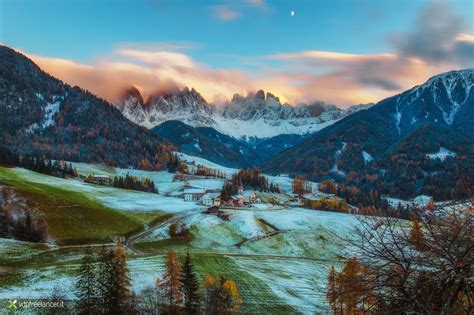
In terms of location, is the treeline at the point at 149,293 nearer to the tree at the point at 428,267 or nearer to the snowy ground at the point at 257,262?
the snowy ground at the point at 257,262

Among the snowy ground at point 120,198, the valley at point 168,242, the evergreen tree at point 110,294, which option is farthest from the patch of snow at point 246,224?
the evergreen tree at point 110,294

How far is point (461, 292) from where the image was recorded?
31.7ft

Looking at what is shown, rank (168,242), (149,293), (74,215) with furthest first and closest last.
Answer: (74,215)
(168,242)
(149,293)

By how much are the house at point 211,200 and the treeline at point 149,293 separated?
4081 inches

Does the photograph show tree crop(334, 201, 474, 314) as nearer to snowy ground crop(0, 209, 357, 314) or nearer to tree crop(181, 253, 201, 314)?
snowy ground crop(0, 209, 357, 314)

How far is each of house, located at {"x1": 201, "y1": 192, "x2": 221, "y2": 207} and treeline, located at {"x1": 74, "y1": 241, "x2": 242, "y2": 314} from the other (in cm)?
10365

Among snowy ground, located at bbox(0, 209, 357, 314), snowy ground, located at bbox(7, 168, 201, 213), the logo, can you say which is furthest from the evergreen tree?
snowy ground, located at bbox(7, 168, 201, 213)

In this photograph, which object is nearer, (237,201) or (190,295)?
(190,295)

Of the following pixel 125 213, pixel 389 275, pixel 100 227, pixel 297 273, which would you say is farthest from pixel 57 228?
pixel 389 275

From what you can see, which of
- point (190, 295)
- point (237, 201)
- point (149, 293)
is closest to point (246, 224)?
point (237, 201)

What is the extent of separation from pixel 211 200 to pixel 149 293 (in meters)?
114

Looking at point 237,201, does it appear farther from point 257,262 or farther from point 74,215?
point 257,262

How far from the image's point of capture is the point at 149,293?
72.6m

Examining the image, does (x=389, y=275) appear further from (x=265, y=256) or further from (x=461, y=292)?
(x=265, y=256)
